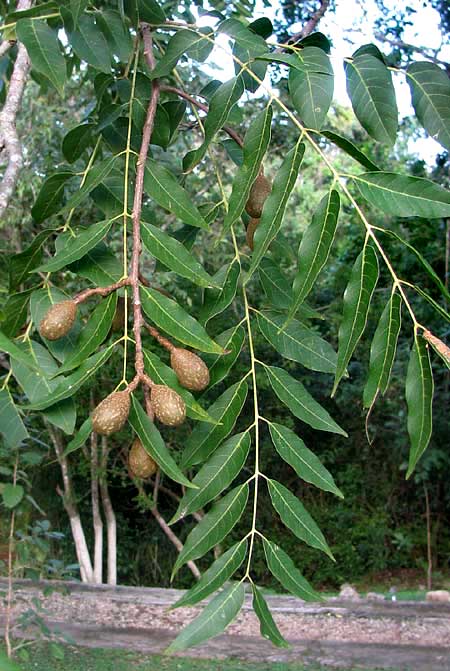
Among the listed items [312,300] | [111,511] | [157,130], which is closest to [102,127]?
[157,130]

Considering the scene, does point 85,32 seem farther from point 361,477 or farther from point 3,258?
point 361,477

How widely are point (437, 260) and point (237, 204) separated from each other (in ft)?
15.3

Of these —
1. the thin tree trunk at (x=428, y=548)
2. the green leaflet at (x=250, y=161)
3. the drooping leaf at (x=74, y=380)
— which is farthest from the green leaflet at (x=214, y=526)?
the thin tree trunk at (x=428, y=548)

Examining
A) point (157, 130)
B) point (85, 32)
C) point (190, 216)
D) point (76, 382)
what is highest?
point (85, 32)

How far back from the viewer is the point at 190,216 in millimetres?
1051

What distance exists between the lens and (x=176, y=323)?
0.91 metres

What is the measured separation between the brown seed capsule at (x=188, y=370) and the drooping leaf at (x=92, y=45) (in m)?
0.53

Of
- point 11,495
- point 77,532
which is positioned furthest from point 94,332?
point 77,532

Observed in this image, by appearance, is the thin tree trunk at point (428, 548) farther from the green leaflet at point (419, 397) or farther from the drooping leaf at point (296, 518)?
the green leaflet at point (419, 397)

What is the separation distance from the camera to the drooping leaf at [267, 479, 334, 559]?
39.7 inches

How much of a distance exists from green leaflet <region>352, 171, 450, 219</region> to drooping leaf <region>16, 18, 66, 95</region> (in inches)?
20.1

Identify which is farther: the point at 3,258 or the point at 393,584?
the point at 393,584

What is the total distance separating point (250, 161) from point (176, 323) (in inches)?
7.8

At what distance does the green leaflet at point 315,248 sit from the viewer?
0.87 m
